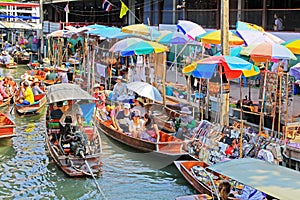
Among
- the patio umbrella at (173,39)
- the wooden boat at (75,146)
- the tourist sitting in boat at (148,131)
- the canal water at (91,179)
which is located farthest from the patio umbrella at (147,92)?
the patio umbrella at (173,39)

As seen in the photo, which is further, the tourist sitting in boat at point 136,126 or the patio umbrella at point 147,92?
the patio umbrella at point 147,92

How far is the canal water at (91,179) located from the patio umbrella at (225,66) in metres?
3.06

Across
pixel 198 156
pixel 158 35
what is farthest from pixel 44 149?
pixel 158 35

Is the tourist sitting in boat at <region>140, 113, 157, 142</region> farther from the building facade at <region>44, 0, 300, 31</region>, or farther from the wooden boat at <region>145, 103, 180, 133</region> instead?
the building facade at <region>44, 0, 300, 31</region>

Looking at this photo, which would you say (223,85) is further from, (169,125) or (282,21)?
(282,21)

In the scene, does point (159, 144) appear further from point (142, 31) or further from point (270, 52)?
point (142, 31)

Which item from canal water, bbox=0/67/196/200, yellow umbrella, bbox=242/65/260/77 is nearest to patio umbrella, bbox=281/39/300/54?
yellow umbrella, bbox=242/65/260/77

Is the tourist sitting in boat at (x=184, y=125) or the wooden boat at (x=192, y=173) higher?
the tourist sitting in boat at (x=184, y=125)

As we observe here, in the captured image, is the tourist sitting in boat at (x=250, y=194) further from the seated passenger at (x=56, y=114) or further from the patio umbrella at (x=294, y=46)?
the seated passenger at (x=56, y=114)

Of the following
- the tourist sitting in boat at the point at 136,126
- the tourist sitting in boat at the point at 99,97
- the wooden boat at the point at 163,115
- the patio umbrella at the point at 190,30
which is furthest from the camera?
the tourist sitting in boat at the point at 99,97

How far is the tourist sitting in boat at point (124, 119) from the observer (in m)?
17.9

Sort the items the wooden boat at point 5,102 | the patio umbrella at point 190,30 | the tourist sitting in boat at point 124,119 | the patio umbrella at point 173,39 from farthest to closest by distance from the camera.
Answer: the wooden boat at point 5,102
the patio umbrella at point 173,39
the patio umbrella at point 190,30
the tourist sitting in boat at point 124,119

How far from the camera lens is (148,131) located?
17.0 m

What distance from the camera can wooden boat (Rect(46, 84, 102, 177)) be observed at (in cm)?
1437
